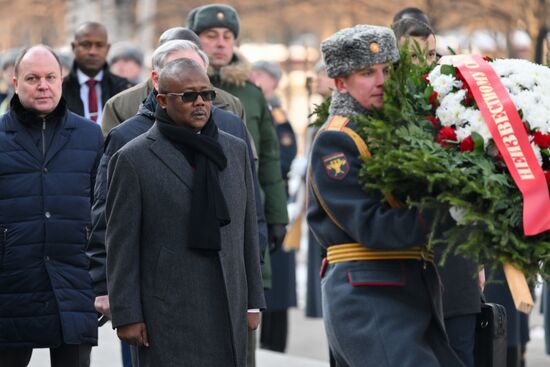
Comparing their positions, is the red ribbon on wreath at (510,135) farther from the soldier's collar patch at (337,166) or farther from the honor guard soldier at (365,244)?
the soldier's collar patch at (337,166)

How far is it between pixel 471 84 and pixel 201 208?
118cm

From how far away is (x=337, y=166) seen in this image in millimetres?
5840

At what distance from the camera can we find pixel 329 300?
19.9 feet

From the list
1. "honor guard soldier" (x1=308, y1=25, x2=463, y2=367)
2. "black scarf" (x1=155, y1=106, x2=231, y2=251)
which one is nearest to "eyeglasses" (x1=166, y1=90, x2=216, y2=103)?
"black scarf" (x1=155, y1=106, x2=231, y2=251)

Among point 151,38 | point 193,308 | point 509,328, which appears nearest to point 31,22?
point 151,38

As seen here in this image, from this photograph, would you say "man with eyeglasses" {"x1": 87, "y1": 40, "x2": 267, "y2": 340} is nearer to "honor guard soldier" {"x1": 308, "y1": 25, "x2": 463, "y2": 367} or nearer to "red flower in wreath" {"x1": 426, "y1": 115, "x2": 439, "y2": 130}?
"honor guard soldier" {"x1": 308, "y1": 25, "x2": 463, "y2": 367}

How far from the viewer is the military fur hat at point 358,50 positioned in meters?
5.96

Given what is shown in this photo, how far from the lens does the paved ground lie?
10.1 metres

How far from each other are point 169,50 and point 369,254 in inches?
64.2

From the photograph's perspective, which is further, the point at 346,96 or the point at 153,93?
the point at 153,93

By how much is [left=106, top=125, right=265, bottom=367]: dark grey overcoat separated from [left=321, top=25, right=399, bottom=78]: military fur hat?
70 centimetres

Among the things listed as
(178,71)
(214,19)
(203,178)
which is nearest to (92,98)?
(214,19)

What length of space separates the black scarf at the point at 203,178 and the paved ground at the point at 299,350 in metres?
3.99

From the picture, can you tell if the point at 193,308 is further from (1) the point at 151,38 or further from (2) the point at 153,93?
(1) the point at 151,38
